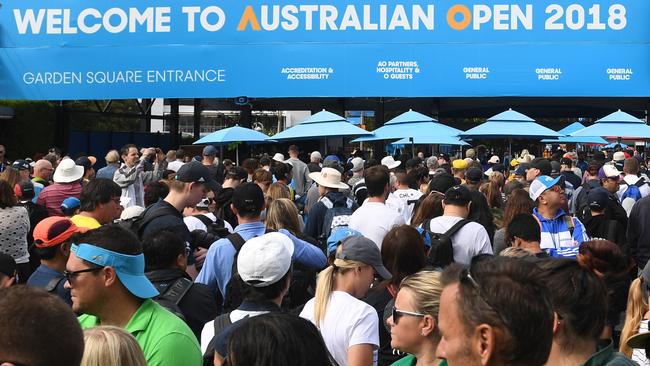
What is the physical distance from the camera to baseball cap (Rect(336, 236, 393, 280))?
4.95m

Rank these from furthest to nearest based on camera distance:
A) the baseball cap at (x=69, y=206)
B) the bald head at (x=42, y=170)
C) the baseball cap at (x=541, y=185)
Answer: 1. the bald head at (x=42, y=170)
2. the baseball cap at (x=69, y=206)
3. the baseball cap at (x=541, y=185)

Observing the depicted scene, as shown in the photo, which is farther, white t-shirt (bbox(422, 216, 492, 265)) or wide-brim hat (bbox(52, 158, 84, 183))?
wide-brim hat (bbox(52, 158, 84, 183))

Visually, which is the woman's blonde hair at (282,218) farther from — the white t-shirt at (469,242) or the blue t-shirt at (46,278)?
the blue t-shirt at (46,278)

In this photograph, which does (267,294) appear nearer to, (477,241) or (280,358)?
(280,358)

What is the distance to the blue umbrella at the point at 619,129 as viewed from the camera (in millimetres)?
17141

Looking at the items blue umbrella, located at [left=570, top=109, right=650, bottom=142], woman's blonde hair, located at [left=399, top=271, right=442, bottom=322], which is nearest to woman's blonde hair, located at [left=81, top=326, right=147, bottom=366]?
woman's blonde hair, located at [left=399, top=271, right=442, bottom=322]

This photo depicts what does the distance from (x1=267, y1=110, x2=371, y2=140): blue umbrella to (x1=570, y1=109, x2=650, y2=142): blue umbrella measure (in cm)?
475

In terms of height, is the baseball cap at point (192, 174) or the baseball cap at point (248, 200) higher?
the baseball cap at point (192, 174)

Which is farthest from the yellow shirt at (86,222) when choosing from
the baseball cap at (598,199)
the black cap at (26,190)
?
the baseball cap at (598,199)

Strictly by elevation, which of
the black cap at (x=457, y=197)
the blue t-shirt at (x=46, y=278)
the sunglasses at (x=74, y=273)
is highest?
the black cap at (x=457, y=197)

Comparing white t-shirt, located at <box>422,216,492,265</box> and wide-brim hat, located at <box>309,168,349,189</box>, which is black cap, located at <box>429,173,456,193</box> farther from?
white t-shirt, located at <box>422,216,492,265</box>

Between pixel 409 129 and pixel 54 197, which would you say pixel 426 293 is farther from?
pixel 409 129

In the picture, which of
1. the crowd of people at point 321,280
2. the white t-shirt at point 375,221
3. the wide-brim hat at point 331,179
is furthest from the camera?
the wide-brim hat at point 331,179

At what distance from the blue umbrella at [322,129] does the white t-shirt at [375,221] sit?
9.41 meters
